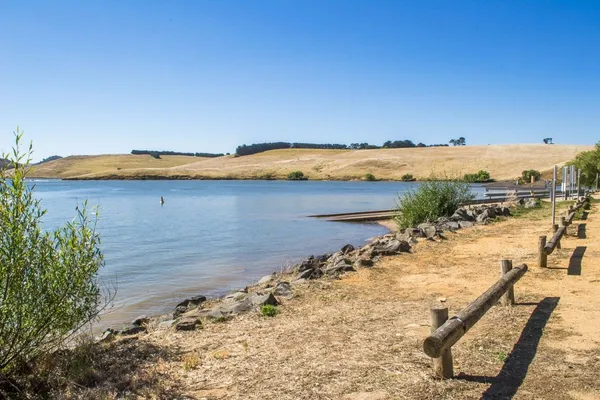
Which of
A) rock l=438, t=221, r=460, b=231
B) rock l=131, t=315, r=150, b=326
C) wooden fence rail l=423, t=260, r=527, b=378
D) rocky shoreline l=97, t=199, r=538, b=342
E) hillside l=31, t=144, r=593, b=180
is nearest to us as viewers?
wooden fence rail l=423, t=260, r=527, b=378

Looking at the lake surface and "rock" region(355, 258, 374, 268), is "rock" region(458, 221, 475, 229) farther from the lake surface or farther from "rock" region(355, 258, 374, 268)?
"rock" region(355, 258, 374, 268)

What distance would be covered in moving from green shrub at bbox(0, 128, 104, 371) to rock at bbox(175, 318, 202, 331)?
2275 mm

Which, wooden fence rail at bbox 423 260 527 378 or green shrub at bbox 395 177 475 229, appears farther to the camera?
green shrub at bbox 395 177 475 229

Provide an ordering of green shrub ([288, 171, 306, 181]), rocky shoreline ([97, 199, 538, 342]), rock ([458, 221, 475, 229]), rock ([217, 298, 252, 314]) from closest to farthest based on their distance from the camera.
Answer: rocky shoreline ([97, 199, 538, 342]), rock ([217, 298, 252, 314]), rock ([458, 221, 475, 229]), green shrub ([288, 171, 306, 181])

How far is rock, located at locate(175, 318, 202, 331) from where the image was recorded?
8.59 m

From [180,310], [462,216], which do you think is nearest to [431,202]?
[462,216]

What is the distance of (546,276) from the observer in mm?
11141

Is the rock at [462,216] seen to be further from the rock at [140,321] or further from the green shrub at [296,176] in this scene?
the green shrub at [296,176]

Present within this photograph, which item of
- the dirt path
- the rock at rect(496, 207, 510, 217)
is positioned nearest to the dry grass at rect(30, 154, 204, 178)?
the rock at rect(496, 207, 510, 217)

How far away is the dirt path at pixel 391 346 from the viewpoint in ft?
19.1

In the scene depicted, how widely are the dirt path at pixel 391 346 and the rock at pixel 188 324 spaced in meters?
0.23

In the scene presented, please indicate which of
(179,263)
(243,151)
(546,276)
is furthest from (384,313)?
(243,151)

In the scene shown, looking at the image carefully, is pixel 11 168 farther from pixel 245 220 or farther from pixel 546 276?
pixel 245 220

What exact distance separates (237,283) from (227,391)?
10.9m
